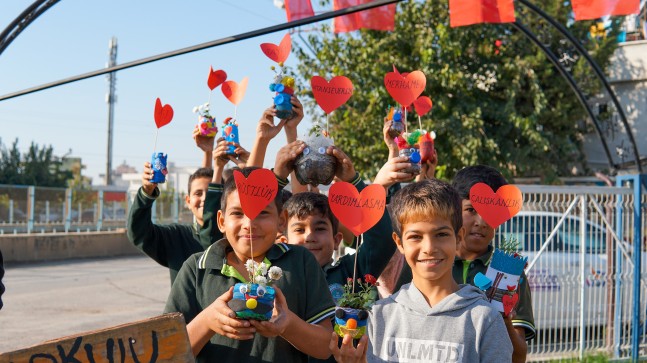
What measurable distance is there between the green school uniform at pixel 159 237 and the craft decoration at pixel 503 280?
59.2 inches

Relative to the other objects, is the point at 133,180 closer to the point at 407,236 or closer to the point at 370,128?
the point at 370,128

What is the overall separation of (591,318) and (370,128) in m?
7.46

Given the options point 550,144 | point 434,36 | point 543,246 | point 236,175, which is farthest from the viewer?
point 550,144

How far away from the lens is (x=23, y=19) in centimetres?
520

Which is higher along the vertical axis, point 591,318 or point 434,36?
point 434,36

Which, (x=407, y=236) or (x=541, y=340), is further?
(x=541, y=340)

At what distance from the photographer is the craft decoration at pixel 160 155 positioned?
357cm

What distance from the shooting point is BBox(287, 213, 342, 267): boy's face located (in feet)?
11.0

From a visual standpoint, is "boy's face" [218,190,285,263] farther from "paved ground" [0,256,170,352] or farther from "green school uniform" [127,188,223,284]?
"paved ground" [0,256,170,352]

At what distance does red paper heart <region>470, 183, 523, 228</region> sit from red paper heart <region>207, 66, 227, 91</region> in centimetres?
183

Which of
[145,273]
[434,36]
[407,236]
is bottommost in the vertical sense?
[145,273]

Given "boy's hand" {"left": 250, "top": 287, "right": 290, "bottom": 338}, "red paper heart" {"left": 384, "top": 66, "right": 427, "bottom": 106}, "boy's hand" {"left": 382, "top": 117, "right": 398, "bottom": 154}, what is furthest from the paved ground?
"boy's hand" {"left": 250, "top": 287, "right": 290, "bottom": 338}

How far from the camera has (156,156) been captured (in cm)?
361

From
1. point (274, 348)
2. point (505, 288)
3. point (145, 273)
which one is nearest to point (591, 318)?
point (505, 288)
